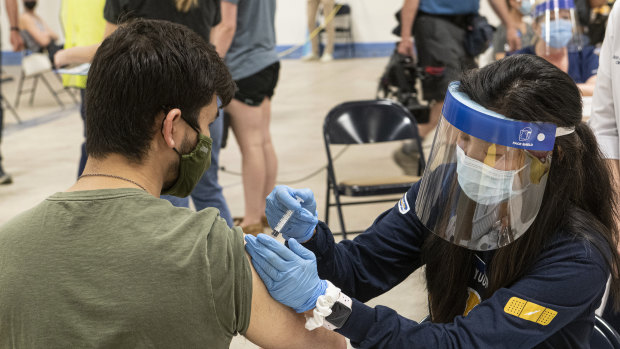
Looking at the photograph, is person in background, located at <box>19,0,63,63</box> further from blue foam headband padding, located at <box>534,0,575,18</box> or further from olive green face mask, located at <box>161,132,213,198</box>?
olive green face mask, located at <box>161,132,213,198</box>

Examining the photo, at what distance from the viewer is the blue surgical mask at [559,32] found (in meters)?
3.26

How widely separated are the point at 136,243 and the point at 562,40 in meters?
2.83

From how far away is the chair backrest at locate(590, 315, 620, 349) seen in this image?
161 centimetres

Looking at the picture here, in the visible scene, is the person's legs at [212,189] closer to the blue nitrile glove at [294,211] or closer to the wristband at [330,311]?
the blue nitrile glove at [294,211]

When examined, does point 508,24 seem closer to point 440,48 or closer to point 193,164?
point 440,48

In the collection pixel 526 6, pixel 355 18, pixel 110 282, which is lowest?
pixel 355 18

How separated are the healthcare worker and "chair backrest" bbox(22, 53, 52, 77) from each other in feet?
20.9

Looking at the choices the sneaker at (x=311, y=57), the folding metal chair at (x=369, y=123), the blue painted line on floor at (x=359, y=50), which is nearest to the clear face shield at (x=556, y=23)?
the folding metal chair at (x=369, y=123)

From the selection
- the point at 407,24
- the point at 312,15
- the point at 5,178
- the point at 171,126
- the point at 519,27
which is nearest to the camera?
the point at 171,126

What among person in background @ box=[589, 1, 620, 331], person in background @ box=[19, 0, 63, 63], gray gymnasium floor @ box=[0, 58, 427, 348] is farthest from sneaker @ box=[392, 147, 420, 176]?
person in background @ box=[19, 0, 63, 63]

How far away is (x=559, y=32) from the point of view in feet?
10.8

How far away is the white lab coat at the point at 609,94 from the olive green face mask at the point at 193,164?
4.13ft

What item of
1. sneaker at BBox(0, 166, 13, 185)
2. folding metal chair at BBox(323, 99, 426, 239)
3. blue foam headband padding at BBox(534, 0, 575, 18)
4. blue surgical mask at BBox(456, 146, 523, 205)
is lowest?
sneaker at BBox(0, 166, 13, 185)

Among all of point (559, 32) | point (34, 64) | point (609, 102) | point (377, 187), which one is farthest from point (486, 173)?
point (34, 64)
